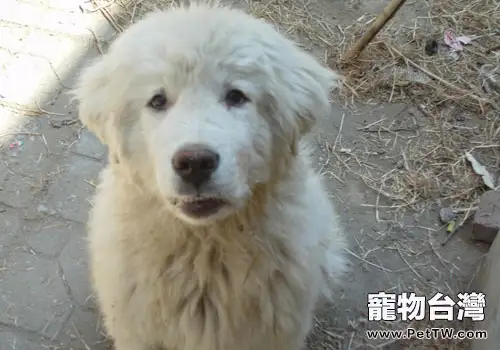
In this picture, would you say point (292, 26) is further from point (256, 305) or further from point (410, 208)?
point (256, 305)

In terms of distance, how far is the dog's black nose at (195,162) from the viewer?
2107mm

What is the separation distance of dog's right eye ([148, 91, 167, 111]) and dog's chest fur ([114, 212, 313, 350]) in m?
0.45

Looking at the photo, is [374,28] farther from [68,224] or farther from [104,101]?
[104,101]

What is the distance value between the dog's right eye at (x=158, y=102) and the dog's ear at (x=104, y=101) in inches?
4.4

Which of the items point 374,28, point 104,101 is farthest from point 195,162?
point 374,28

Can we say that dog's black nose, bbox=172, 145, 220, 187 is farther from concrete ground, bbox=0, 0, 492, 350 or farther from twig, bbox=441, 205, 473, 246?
twig, bbox=441, 205, 473, 246

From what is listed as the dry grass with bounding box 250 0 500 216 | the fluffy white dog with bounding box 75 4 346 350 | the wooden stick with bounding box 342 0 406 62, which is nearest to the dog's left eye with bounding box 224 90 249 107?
the fluffy white dog with bounding box 75 4 346 350

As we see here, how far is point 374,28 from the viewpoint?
14.1ft

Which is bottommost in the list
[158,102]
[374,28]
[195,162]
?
[374,28]

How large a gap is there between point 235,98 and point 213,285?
2.24ft

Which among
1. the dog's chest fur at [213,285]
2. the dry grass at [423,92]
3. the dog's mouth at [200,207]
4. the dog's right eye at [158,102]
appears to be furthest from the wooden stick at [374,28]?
the dog's mouth at [200,207]

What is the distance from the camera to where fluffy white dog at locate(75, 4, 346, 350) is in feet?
7.48

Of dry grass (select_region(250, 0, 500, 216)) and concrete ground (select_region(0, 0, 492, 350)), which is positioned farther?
dry grass (select_region(250, 0, 500, 216))

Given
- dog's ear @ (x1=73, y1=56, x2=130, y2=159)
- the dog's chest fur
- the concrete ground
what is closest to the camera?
dog's ear @ (x1=73, y1=56, x2=130, y2=159)
